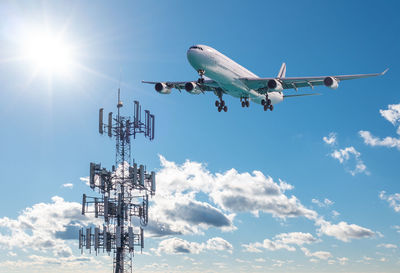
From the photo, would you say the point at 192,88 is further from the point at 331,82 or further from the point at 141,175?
the point at 331,82

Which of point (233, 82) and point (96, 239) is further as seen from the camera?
point (96, 239)

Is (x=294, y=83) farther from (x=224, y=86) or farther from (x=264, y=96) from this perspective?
(x=224, y=86)

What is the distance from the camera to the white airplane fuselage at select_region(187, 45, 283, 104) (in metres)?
81.0

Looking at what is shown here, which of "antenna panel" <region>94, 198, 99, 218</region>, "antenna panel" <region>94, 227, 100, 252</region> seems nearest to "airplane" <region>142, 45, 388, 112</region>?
"antenna panel" <region>94, 198, 99, 218</region>

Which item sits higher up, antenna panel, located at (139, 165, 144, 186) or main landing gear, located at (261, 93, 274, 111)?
main landing gear, located at (261, 93, 274, 111)

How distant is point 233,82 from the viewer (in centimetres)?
8594

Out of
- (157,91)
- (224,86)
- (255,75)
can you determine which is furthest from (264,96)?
(157,91)

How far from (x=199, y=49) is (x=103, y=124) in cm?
2611

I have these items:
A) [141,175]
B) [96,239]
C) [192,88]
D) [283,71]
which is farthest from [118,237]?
[283,71]

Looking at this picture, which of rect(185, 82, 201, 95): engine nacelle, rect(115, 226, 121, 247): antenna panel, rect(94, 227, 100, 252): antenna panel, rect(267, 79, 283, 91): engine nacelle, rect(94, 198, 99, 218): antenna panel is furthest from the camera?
rect(94, 198, 99, 218): antenna panel

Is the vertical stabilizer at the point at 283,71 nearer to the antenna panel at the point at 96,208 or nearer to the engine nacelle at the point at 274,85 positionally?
the engine nacelle at the point at 274,85

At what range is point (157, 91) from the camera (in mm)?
95688

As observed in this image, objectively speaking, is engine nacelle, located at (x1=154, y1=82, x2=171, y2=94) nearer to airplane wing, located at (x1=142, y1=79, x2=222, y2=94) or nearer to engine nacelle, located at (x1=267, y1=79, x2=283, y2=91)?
airplane wing, located at (x1=142, y1=79, x2=222, y2=94)

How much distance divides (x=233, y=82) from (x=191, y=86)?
8.93 metres
